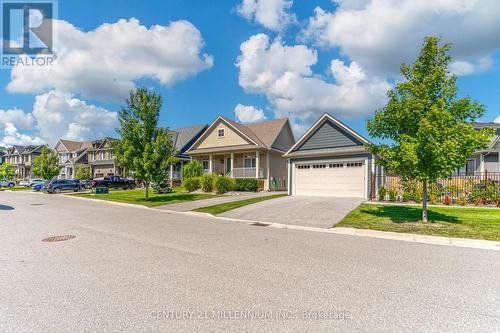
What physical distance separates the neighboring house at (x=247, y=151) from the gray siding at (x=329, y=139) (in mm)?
5694

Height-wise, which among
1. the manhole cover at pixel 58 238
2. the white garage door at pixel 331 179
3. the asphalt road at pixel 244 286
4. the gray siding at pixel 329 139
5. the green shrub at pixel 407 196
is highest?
the gray siding at pixel 329 139

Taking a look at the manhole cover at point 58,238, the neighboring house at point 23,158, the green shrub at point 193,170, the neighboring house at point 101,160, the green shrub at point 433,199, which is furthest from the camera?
the neighboring house at point 23,158

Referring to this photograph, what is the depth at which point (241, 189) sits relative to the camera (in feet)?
84.5

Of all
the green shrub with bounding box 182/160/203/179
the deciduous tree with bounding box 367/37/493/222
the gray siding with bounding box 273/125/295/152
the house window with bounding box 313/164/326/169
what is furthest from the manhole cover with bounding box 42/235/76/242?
the gray siding with bounding box 273/125/295/152

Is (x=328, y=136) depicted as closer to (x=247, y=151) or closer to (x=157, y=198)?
(x=247, y=151)

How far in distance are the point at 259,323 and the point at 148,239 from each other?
5642 millimetres

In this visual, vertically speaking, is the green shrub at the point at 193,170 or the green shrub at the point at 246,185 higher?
the green shrub at the point at 193,170

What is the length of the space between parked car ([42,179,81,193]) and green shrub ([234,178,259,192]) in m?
22.4

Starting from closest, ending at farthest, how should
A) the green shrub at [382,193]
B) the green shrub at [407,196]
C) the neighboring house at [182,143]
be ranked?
the green shrub at [407,196], the green shrub at [382,193], the neighboring house at [182,143]

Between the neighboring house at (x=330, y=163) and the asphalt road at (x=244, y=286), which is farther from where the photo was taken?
the neighboring house at (x=330, y=163)

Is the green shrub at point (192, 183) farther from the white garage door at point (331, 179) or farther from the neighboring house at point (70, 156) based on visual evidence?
the neighboring house at point (70, 156)

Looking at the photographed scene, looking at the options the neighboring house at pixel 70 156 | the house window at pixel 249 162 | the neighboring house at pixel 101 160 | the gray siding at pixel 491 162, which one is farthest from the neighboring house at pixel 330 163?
the neighboring house at pixel 70 156

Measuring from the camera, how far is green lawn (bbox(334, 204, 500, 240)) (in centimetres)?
883

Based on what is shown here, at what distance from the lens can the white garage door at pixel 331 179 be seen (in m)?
19.1
